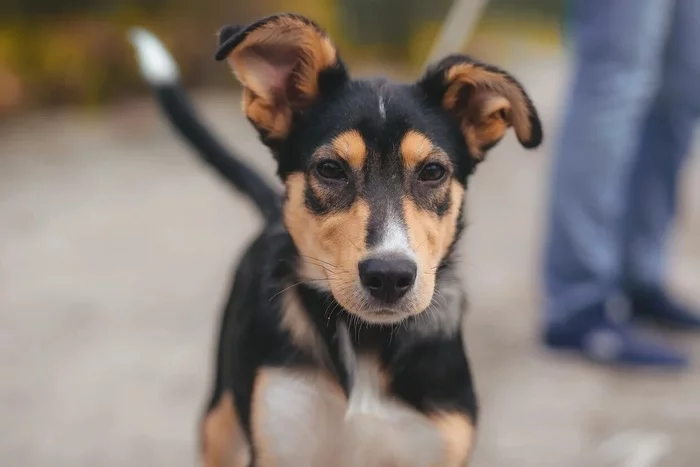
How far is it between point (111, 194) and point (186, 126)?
345cm

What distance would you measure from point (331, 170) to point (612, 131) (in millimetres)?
2057

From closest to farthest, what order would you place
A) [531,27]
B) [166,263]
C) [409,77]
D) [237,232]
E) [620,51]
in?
[620,51]
[166,263]
[237,232]
[409,77]
[531,27]

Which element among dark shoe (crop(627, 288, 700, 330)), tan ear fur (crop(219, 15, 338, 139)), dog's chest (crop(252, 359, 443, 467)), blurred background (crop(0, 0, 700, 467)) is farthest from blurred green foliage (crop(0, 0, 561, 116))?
dog's chest (crop(252, 359, 443, 467))

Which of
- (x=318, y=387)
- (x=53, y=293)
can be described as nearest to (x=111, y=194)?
(x=53, y=293)

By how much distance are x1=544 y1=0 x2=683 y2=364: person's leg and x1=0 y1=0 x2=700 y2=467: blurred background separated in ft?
0.55

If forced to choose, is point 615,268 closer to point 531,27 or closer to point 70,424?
point 70,424

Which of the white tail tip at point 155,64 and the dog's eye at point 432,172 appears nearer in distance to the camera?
the dog's eye at point 432,172

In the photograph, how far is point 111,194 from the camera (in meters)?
6.29

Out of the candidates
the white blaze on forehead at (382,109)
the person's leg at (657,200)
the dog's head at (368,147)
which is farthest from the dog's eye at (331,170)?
the person's leg at (657,200)

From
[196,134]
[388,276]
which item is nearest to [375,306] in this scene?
[388,276]

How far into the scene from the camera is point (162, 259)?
513 cm

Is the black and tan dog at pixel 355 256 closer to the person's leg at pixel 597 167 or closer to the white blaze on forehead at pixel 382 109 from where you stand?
the white blaze on forehead at pixel 382 109

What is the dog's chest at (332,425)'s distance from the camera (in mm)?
2111

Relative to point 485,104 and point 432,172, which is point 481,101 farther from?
point 432,172
